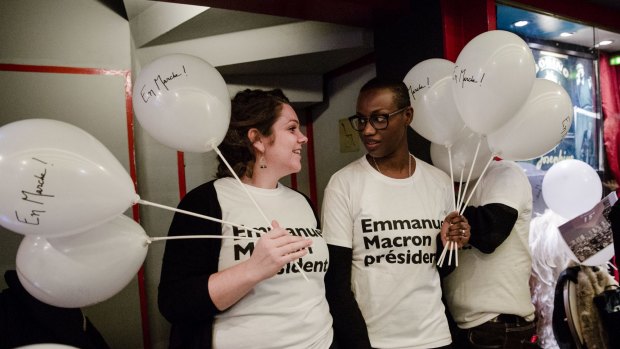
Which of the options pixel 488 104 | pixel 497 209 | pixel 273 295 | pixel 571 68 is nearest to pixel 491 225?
pixel 497 209

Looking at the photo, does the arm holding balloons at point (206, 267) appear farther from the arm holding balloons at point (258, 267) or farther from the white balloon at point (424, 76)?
the white balloon at point (424, 76)

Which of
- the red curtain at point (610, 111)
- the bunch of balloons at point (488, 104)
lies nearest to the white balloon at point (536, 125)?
the bunch of balloons at point (488, 104)

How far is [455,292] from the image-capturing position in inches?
63.0

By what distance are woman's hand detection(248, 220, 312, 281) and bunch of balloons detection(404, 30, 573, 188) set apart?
736 millimetres

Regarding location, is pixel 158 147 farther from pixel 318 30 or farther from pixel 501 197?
pixel 501 197

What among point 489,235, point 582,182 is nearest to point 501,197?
point 489,235

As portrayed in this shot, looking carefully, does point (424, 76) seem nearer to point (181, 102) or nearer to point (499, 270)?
point (499, 270)

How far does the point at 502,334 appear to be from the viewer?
4.85 feet

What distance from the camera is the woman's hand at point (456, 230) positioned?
132cm

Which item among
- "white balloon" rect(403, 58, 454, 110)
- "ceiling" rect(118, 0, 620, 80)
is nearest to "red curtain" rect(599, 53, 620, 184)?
"ceiling" rect(118, 0, 620, 80)

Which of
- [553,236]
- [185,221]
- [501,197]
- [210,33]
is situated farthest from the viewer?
[210,33]

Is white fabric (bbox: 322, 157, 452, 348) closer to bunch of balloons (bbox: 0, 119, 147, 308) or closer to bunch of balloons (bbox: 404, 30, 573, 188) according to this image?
bunch of balloons (bbox: 404, 30, 573, 188)

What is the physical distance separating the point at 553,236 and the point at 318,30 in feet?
6.33

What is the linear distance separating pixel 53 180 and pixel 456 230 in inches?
45.9
